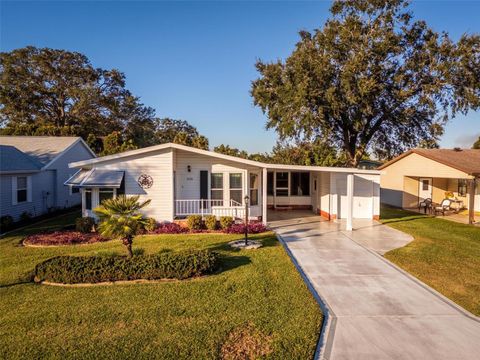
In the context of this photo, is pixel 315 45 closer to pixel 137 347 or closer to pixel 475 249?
pixel 475 249

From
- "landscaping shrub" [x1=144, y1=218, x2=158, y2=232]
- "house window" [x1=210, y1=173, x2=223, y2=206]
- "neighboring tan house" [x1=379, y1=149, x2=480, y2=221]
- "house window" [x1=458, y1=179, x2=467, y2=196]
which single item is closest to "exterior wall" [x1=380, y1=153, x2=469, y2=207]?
"neighboring tan house" [x1=379, y1=149, x2=480, y2=221]

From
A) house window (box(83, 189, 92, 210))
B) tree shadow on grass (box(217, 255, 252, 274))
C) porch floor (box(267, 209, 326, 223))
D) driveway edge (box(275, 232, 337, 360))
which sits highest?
house window (box(83, 189, 92, 210))

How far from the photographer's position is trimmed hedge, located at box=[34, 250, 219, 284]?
7.25 m

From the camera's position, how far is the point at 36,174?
53.9ft

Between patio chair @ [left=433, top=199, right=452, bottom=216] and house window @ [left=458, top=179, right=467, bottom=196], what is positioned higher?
house window @ [left=458, top=179, right=467, bottom=196]

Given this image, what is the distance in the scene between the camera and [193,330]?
508 centimetres

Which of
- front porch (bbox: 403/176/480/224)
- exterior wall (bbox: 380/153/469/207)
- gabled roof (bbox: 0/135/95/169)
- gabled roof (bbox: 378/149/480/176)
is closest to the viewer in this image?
gabled roof (bbox: 378/149/480/176)

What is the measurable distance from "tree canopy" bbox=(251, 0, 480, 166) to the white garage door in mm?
7576

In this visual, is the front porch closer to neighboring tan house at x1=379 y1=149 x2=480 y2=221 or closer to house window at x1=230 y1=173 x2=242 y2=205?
neighboring tan house at x1=379 y1=149 x2=480 y2=221

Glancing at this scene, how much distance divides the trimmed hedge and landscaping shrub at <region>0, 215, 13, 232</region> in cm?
753

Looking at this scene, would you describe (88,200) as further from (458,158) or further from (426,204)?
(458,158)

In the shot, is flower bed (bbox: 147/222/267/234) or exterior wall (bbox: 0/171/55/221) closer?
flower bed (bbox: 147/222/267/234)

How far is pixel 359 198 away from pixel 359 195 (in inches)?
6.9

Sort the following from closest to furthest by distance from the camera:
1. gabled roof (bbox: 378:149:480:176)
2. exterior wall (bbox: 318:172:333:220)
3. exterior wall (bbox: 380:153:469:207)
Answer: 1. gabled roof (bbox: 378:149:480:176)
2. exterior wall (bbox: 318:172:333:220)
3. exterior wall (bbox: 380:153:469:207)
